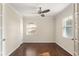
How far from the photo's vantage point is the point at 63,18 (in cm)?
321

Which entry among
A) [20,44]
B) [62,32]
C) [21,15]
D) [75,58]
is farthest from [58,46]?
[75,58]

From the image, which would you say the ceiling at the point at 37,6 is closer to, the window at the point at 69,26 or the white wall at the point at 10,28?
the white wall at the point at 10,28

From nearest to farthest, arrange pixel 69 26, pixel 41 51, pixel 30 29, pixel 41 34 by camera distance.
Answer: pixel 69 26
pixel 41 51
pixel 30 29
pixel 41 34

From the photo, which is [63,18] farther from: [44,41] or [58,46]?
[44,41]

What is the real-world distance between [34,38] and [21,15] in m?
1.05

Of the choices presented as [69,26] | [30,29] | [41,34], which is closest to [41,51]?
[69,26]

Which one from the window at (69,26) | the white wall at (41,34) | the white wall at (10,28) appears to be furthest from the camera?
the white wall at (41,34)

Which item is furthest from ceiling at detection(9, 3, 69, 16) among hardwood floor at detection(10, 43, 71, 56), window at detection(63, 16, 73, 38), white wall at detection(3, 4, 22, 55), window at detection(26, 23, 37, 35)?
hardwood floor at detection(10, 43, 71, 56)

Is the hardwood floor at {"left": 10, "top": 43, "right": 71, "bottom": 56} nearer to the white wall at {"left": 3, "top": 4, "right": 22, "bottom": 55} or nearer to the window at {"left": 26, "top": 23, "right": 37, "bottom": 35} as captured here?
the white wall at {"left": 3, "top": 4, "right": 22, "bottom": 55}

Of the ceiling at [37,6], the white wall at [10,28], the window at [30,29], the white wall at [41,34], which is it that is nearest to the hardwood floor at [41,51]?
the white wall at [10,28]

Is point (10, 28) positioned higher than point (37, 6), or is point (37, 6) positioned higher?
point (37, 6)

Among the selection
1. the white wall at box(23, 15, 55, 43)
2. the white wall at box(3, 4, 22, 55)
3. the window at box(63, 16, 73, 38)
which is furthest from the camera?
the white wall at box(23, 15, 55, 43)

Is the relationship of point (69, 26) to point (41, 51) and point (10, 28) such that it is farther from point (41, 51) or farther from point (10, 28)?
point (10, 28)

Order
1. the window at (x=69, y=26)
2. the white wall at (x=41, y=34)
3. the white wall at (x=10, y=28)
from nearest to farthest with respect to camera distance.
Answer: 1. the white wall at (x=10, y=28)
2. the window at (x=69, y=26)
3. the white wall at (x=41, y=34)
